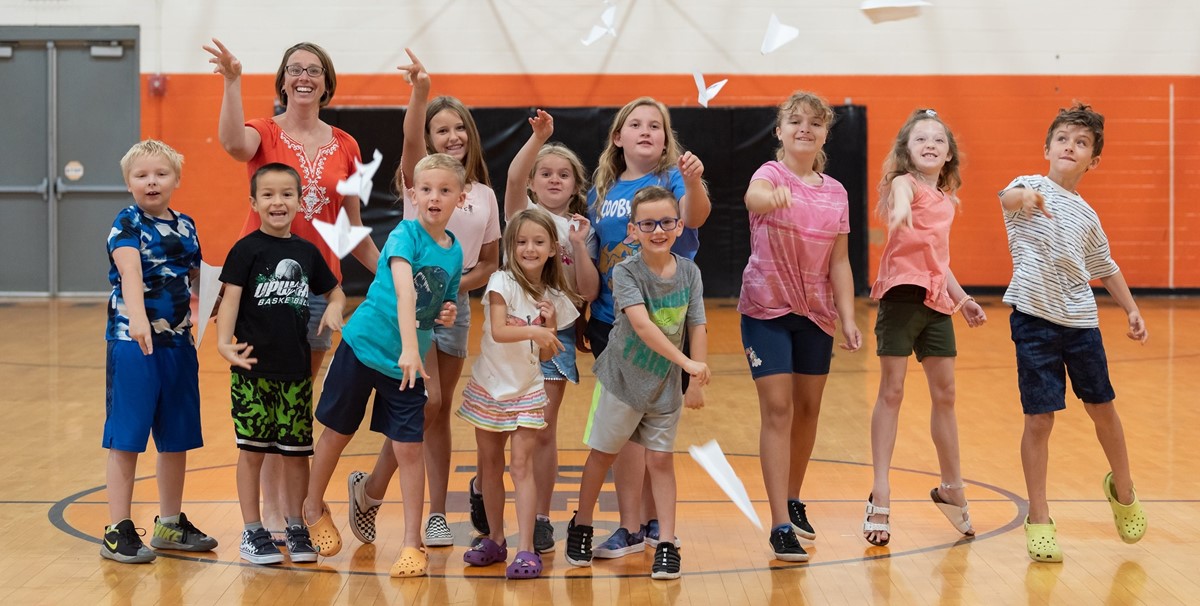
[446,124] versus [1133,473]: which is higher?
[446,124]

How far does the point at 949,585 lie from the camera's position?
350cm

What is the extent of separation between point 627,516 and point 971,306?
1.43 meters

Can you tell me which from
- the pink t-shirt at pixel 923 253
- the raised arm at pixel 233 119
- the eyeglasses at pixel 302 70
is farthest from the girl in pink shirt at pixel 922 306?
the raised arm at pixel 233 119

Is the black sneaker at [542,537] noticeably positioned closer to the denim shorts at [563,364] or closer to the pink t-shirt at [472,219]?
the denim shorts at [563,364]

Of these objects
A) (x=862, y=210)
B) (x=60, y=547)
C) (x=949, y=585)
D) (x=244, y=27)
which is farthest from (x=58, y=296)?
(x=949, y=585)

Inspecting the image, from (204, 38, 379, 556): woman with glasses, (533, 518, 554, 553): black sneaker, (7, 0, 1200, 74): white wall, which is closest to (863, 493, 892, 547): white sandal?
(533, 518, 554, 553): black sneaker

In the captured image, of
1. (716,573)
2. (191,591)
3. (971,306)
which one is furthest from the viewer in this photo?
(971,306)

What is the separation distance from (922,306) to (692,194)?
92 centimetres

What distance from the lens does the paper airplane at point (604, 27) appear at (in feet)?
40.6

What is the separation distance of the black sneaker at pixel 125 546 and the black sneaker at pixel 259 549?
0.94 feet

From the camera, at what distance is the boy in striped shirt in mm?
3895

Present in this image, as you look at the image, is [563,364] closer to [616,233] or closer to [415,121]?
[616,233]

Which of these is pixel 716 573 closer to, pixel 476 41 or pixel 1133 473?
pixel 1133 473

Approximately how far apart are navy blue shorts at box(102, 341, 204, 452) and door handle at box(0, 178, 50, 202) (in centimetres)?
1012
